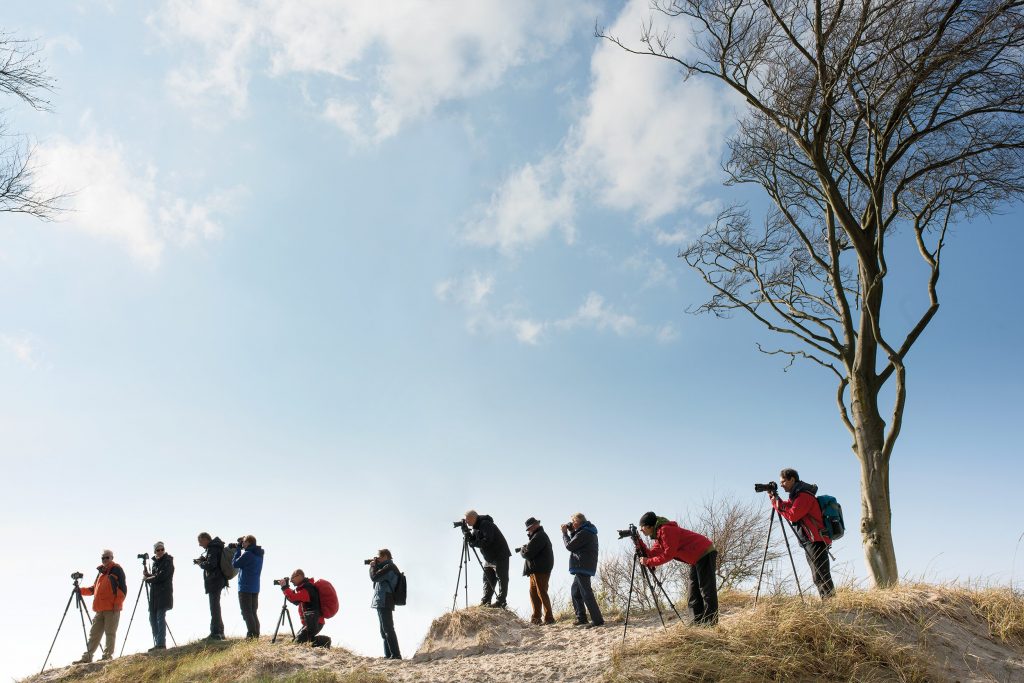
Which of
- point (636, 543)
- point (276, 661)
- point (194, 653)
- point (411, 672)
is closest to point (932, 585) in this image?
point (636, 543)

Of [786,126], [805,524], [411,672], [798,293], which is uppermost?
[786,126]

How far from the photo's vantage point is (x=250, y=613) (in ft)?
44.6

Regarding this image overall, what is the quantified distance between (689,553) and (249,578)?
8.55 meters

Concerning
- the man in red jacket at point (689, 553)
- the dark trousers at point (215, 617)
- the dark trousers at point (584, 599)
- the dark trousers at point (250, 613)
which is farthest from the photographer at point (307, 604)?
the man in red jacket at point (689, 553)

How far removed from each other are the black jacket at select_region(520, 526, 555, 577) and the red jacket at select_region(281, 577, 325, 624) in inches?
150

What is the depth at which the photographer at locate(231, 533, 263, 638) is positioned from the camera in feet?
43.9

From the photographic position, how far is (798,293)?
15.9 m

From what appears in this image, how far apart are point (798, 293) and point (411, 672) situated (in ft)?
37.5

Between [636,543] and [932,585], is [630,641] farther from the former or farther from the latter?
[932,585]

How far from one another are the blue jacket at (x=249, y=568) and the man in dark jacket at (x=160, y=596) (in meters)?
1.63

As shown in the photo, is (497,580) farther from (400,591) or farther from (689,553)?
(689,553)

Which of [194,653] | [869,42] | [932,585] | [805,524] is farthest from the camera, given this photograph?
[194,653]

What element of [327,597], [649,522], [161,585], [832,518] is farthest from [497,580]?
[161,585]

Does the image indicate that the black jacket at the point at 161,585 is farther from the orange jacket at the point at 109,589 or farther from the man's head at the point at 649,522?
the man's head at the point at 649,522
